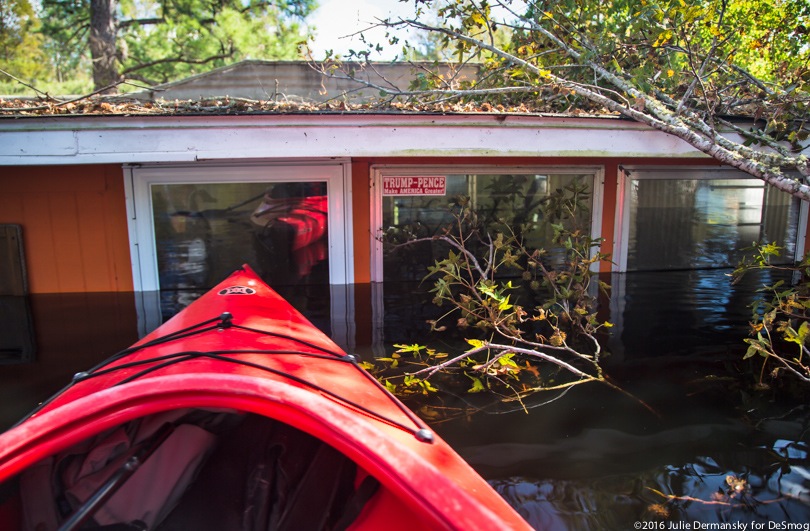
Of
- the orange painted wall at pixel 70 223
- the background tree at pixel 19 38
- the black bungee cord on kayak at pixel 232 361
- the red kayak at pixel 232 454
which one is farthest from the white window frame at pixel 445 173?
the background tree at pixel 19 38

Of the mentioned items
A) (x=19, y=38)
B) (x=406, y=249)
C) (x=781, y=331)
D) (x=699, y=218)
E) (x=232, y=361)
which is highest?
(x=19, y=38)

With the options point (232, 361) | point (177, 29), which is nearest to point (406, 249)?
point (232, 361)

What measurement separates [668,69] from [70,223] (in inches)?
281

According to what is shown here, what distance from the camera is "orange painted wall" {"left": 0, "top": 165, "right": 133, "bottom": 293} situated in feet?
22.1

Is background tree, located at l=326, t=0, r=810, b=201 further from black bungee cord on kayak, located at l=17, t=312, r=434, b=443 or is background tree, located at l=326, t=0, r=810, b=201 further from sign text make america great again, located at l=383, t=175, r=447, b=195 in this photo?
black bungee cord on kayak, located at l=17, t=312, r=434, b=443

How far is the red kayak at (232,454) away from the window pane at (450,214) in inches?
173

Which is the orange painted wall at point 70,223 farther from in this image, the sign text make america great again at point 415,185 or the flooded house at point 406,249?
the sign text make america great again at point 415,185

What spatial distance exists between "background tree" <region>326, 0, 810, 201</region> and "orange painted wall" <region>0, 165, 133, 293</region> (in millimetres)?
3841

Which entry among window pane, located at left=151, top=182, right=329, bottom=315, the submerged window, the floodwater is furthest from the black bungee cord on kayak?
the submerged window

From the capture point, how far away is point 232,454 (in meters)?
2.58

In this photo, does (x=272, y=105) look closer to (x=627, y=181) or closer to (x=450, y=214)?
(x=450, y=214)

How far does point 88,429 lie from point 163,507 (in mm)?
629

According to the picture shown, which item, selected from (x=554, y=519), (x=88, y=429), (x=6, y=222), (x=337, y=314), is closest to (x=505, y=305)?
(x=554, y=519)

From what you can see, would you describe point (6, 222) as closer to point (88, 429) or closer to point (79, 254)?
point (79, 254)
